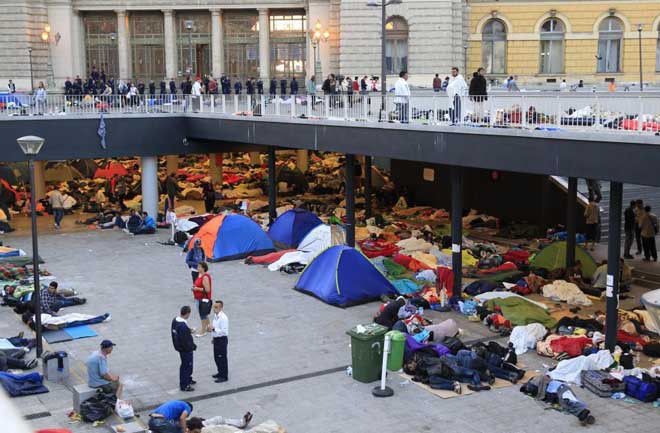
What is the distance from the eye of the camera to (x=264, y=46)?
54.4m

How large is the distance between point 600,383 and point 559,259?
872cm

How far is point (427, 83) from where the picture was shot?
47.2 m

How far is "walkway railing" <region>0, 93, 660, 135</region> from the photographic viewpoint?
15430mm

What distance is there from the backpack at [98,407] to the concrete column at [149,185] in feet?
66.5

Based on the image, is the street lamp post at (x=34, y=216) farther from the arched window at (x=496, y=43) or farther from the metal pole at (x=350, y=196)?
the arched window at (x=496, y=43)

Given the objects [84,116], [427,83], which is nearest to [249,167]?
[427,83]

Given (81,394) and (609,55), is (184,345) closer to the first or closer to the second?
(81,394)

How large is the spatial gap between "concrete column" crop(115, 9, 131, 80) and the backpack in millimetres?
44346

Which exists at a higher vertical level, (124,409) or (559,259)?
(559,259)

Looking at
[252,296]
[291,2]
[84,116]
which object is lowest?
[252,296]

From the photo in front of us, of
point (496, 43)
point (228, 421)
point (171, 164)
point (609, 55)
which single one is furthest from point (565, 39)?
point (228, 421)

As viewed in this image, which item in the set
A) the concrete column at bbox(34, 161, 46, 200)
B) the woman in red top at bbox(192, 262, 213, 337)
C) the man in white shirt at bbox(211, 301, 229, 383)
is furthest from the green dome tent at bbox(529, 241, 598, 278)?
the concrete column at bbox(34, 161, 46, 200)

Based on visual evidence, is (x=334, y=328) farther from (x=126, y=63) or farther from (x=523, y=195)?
(x=126, y=63)

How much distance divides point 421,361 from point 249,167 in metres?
32.4
